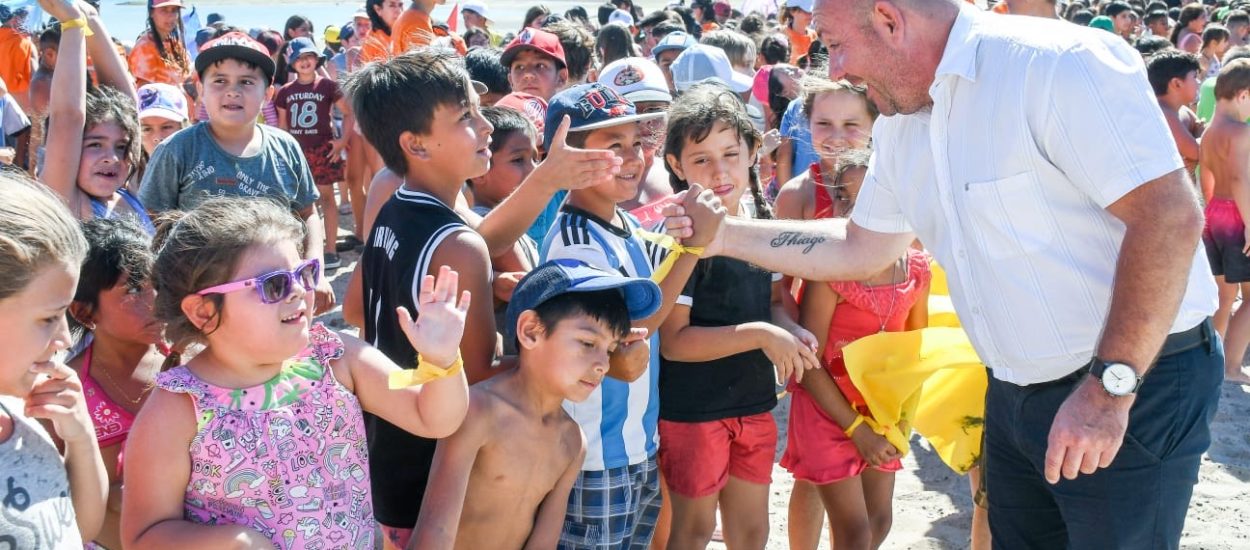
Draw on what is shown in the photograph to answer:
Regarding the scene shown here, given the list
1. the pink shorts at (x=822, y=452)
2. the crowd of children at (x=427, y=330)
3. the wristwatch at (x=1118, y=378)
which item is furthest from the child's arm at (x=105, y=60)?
the wristwatch at (x=1118, y=378)

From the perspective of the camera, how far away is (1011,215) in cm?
250

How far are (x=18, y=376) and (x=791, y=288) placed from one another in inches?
111

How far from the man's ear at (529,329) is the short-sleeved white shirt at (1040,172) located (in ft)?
3.53

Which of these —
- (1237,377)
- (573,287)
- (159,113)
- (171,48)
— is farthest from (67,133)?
(1237,377)

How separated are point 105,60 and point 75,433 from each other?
2.58 m

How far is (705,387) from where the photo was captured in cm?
358

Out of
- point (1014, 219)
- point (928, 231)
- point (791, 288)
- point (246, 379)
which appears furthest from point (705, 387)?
point (246, 379)

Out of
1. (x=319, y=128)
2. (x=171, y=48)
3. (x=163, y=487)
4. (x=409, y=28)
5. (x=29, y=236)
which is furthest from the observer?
(x=319, y=128)

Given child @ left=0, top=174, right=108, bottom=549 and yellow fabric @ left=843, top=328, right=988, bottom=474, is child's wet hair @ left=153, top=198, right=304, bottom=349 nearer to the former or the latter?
child @ left=0, top=174, right=108, bottom=549

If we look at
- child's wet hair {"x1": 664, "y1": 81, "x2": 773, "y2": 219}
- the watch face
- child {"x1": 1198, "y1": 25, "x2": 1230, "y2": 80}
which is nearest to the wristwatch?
the watch face

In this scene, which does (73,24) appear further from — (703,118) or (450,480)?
(450,480)

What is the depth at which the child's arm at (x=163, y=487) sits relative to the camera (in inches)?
85.3

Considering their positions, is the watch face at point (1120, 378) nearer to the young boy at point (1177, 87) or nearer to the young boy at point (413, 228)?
the young boy at point (413, 228)

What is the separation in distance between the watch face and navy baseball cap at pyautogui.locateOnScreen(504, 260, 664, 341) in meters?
1.13
